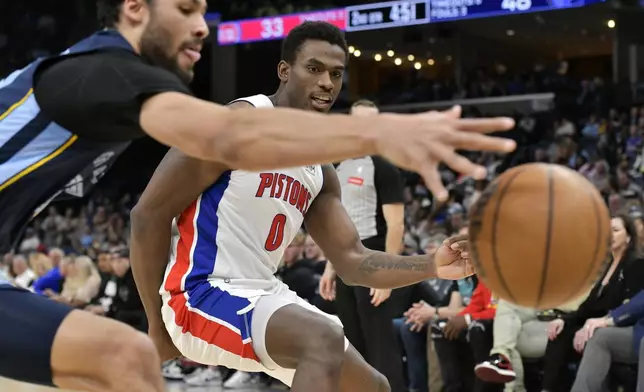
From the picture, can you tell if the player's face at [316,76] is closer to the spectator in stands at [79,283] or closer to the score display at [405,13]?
the spectator in stands at [79,283]

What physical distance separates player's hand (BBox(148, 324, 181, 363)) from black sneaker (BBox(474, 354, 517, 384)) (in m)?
2.92

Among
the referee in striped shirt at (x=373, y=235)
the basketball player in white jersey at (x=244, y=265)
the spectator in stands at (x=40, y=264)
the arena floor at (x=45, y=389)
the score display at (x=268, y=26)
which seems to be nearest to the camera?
the basketball player in white jersey at (x=244, y=265)

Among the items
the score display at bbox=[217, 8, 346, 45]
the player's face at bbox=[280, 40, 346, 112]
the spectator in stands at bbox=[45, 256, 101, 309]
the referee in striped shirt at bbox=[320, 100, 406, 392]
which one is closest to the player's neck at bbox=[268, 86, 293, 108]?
the player's face at bbox=[280, 40, 346, 112]

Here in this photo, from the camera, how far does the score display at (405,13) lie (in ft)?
40.9

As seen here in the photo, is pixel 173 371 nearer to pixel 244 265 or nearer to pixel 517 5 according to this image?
pixel 244 265

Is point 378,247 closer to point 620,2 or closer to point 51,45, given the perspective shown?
point 620,2

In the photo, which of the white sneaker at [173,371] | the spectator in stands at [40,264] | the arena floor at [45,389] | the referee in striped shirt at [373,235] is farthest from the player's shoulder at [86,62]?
the spectator in stands at [40,264]

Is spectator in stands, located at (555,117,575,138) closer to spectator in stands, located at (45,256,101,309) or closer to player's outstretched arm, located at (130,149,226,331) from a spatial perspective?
spectator in stands, located at (45,256,101,309)

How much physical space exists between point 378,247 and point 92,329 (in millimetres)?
3692

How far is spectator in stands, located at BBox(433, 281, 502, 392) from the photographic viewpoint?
6.28m

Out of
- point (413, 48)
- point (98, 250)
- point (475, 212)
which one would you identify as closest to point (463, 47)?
point (413, 48)

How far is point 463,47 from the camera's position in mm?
20688

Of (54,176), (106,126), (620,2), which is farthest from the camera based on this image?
(620,2)

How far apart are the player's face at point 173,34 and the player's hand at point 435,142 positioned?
622mm
